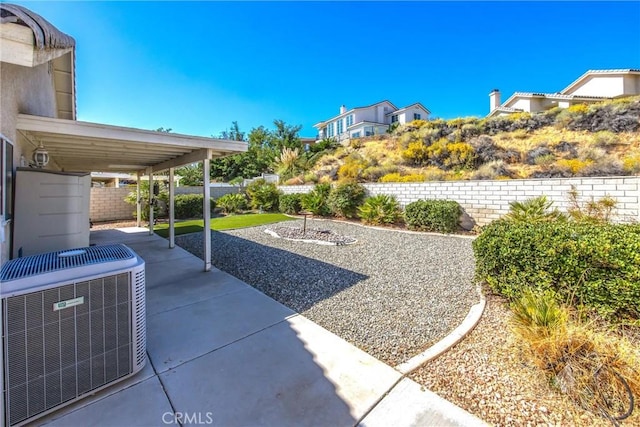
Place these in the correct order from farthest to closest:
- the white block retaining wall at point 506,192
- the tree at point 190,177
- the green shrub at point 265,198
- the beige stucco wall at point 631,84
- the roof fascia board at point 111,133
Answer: the tree at point 190,177 → the beige stucco wall at point 631,84 → the green shrub at point 265,198 → the white block retaining wall at point 506,192 → the roof fascia board at point 111,133

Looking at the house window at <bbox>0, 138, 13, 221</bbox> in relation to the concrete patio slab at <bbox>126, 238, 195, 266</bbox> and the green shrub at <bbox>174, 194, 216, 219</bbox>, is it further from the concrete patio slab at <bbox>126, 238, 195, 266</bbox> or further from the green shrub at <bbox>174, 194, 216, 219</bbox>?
the green shrub at <bbox>174, 194, 216, 219</bbox>

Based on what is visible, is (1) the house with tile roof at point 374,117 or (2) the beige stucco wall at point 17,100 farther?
(1) the house with tile roof at point 374,117

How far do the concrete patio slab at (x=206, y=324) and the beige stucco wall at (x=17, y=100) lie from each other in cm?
175

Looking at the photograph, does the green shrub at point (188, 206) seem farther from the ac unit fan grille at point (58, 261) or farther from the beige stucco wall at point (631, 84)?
the beige stucco wall at point (631, 84)

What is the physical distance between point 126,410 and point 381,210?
400 inches

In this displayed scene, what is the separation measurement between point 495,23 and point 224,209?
17374 mm

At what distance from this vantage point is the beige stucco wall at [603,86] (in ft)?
78.0

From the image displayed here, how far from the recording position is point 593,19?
394 inches

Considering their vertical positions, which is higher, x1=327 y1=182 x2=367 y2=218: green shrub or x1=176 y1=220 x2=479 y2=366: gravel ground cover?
x1=327 y1=182 x2=367 y2=218: green shrub

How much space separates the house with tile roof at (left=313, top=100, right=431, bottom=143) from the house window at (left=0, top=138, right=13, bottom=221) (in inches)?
1316

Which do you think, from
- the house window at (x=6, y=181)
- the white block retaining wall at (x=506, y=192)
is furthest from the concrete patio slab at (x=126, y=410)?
the white block retaining wall at (x=506, y=192)

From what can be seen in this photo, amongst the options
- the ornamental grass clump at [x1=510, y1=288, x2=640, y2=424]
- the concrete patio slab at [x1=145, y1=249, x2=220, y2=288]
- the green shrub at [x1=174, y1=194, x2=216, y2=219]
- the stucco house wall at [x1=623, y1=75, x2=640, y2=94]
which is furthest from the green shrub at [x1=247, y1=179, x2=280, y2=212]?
the stucco house wall at [x1=623, y1=75, x2=640, y2=94]

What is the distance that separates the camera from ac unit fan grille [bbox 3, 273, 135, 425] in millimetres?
1847

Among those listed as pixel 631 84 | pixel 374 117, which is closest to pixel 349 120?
pixel 374 117
